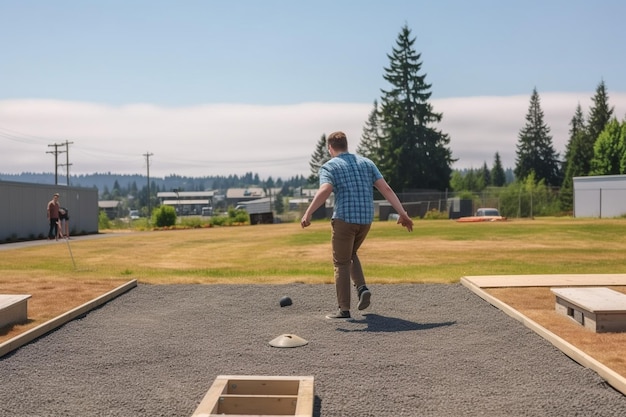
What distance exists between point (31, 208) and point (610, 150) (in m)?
56.4

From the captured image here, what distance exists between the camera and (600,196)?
4397 cm

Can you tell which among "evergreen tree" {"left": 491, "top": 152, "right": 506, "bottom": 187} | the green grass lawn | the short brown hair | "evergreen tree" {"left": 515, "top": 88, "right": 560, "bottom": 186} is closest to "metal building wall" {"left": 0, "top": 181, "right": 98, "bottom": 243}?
the green grass lawn

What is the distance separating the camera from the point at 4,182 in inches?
1122

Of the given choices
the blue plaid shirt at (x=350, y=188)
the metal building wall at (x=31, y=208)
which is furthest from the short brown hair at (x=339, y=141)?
the metal building wall at (x=31, y=208)

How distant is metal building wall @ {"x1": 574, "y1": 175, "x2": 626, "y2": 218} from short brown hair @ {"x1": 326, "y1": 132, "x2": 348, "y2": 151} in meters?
39.8

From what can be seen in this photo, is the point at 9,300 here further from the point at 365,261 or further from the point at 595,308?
the point at 365,261

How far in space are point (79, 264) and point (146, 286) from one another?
553 centimetres

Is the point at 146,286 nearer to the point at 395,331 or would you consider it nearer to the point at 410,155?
the point at 395,331

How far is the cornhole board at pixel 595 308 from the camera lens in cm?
628

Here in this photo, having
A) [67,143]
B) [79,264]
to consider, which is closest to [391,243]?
[79,264]

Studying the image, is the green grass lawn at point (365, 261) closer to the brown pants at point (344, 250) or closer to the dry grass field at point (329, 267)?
the dry grass field at point (329, 267)

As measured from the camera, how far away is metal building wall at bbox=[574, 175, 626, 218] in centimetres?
4362

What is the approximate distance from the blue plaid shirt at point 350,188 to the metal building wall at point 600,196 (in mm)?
39784

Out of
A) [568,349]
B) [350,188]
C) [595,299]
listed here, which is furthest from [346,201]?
[595,299]
